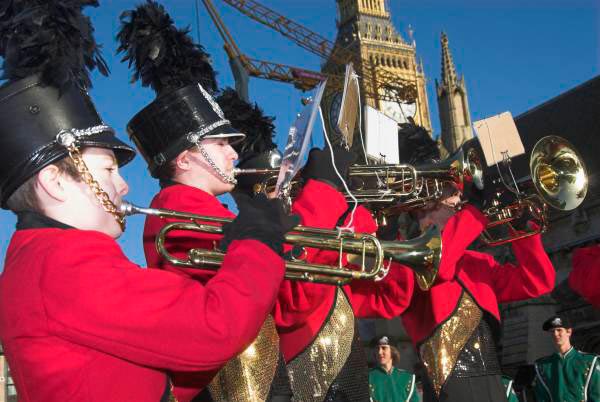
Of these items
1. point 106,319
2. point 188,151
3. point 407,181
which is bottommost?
point 106,319

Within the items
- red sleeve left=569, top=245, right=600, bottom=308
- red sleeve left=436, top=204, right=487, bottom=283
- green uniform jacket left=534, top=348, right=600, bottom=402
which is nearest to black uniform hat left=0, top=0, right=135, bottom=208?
red sleeve left=436, top=204, right=487, bottom=283

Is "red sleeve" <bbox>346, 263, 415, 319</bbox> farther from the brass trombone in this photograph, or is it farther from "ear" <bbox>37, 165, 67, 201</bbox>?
"ear" <bbox>37, 165, 67, 201</bbox>

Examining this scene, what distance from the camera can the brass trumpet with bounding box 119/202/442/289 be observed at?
9.48 ft

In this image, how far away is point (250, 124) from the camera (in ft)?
17.3

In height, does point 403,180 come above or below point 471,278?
above

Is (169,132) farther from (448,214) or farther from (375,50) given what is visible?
(375,50)

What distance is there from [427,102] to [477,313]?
9541cm

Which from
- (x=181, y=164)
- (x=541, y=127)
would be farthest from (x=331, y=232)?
(x=541, y=127)

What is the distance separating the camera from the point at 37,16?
2.70 m

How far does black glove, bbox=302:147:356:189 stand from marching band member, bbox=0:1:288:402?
134 cm

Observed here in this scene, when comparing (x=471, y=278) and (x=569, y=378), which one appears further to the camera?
(x=569, y=378)

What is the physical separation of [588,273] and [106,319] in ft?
15.1

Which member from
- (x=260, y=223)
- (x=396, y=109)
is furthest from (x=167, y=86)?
(x=396, y=109)

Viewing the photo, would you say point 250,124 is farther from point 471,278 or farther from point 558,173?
point 558,173
